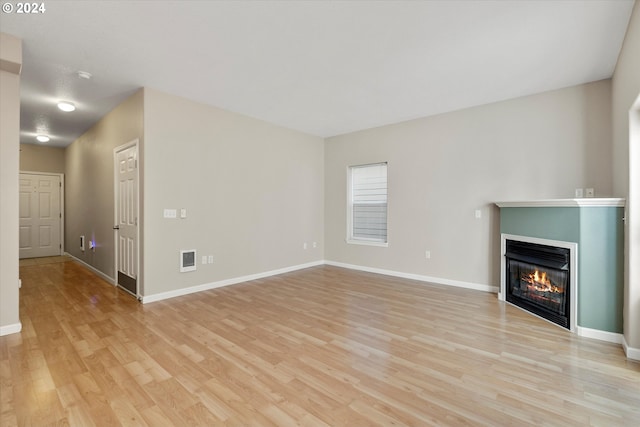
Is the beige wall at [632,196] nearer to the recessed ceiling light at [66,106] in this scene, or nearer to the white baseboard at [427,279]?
the white baseboard at [427,279]

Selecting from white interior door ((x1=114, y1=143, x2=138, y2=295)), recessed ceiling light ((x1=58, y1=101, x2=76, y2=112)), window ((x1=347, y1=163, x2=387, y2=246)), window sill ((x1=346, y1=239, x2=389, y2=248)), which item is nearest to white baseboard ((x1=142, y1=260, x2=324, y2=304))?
white interior door ((x1=114, y1=143, x2=138, y2=295))

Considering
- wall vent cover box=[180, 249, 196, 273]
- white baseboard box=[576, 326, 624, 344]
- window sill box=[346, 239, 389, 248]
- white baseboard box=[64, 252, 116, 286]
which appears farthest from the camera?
window sill box=[346, 239, 389, 248]

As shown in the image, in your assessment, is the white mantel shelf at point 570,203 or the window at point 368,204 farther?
the window at point 368,204

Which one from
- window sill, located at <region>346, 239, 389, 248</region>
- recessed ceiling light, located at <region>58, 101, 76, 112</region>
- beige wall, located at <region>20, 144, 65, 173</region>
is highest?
recessed ceiling light, located at <region>58, 101, 76, 112</region>

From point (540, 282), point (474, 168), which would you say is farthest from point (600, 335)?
point (474, 168)

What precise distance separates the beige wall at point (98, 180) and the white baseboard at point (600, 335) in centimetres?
555

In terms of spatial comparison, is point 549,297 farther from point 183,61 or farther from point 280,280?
point 183,61

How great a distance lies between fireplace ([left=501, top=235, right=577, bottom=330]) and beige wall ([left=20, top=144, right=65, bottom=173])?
10.0 meters

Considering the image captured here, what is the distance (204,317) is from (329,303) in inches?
60.9

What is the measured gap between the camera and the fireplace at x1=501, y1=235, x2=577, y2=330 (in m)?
3.09

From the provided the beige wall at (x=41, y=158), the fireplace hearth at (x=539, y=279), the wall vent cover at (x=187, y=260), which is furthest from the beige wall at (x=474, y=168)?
the beige wall at (x=41, y=158)

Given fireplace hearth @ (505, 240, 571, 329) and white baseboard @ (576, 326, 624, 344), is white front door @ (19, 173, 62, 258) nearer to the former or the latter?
fireplace hearth @ (505, 240, 571, 329)

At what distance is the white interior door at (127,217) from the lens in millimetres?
4055

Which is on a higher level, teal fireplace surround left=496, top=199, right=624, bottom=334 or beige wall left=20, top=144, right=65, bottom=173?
beige wall left=20, top=144, right=65, bottom=173
